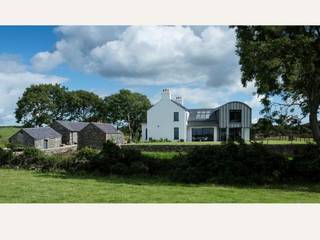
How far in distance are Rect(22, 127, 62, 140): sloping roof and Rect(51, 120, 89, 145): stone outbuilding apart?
30 centimetres

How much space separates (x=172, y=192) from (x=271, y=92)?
17.6ft

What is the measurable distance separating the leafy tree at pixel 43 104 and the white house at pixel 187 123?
8081 mm

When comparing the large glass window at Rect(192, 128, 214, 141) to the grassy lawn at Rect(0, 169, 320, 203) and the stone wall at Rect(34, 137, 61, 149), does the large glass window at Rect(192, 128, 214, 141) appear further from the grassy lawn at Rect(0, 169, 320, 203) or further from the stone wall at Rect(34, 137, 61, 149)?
the grassy lawn at Rect(0, 169, 320, 203)

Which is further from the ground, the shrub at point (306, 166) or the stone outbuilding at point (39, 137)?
the stone outbuilding at point (39, 137)

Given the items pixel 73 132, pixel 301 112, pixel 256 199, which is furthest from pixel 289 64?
pixel 73 132

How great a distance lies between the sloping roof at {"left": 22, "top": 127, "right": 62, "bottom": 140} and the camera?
24.4 m

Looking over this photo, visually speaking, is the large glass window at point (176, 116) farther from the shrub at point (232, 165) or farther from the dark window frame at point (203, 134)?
the shrub at point (232, 165)

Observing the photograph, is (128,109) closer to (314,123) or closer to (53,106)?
(53,106)

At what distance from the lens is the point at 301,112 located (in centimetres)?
1159

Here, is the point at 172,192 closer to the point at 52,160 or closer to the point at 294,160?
the point at 294,160

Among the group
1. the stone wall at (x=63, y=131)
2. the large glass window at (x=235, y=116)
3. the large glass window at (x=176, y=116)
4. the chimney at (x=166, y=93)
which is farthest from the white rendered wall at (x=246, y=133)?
the stone wall at (x=63, y=131)

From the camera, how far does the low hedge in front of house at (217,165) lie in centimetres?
996

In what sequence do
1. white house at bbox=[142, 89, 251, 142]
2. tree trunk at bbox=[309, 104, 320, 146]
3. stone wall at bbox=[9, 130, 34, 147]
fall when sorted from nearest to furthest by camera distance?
tree trunk at bbox=[309, 104, 320, 146]
stone wall at bbox=[9, 130, 34, 147]
white house at bbox=[142, 89, 251, 142]

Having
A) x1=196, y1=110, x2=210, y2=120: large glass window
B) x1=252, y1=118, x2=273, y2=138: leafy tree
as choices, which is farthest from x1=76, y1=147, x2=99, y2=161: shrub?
x1=196, y1=110, x2=210, y2=120: large glass window
